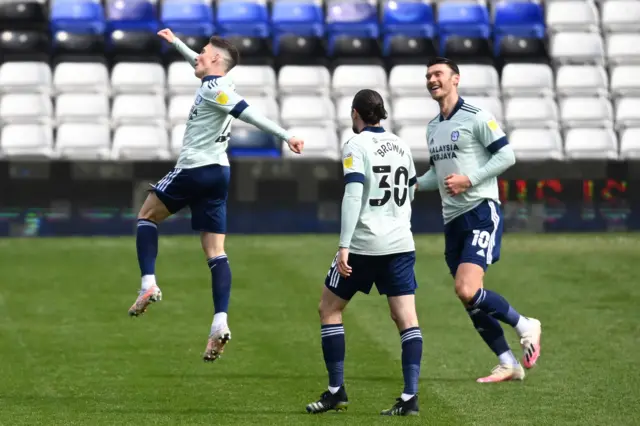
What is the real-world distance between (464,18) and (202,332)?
1043cm

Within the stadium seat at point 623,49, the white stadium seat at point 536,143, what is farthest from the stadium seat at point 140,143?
the stadium seat at point 623,49

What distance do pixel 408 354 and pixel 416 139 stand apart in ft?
36.3

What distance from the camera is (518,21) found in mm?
20609

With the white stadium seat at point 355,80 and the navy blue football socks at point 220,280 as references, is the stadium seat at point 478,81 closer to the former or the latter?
the white stadium seat at point 355,80

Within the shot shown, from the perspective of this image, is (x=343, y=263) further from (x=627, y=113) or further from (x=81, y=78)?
(x=627, y=113)

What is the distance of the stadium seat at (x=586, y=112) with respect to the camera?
19.5 m

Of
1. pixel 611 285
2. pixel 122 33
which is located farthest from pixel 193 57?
pixel 122 33

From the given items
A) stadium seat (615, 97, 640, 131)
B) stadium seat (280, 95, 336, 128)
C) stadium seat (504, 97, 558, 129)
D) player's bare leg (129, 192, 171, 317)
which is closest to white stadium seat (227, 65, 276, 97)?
stadium seat (280, 95, 336, 128)

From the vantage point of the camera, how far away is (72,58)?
64.0ft

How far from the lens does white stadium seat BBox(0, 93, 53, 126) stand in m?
18.6

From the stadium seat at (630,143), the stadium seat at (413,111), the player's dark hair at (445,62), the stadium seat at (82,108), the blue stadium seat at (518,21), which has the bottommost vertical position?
the stadium seat at (630,143)

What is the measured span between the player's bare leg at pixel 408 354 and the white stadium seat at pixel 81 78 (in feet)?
Result: 39.0

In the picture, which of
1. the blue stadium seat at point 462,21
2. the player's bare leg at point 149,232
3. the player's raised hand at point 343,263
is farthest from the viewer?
the blue stadium seat at point 462,21

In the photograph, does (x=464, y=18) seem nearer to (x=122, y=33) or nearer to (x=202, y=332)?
(x=122, y=33)
